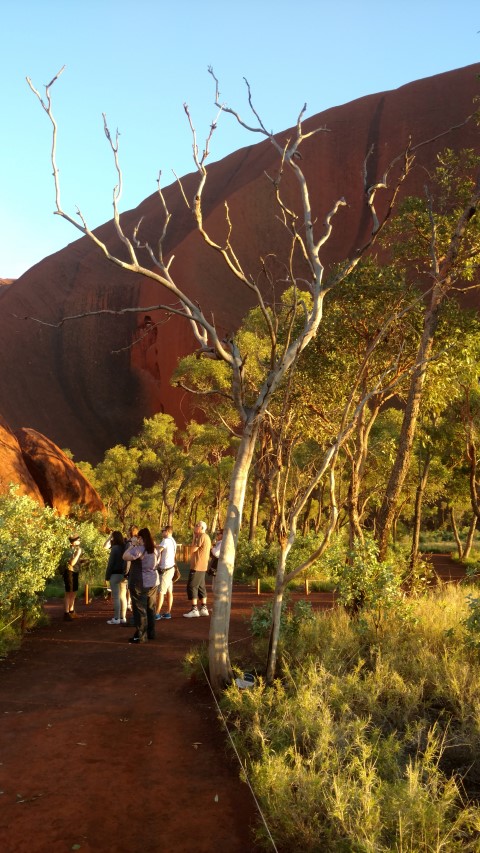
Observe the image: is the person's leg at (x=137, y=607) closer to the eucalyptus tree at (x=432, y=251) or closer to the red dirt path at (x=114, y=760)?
the red dirt path at (x=114, y=760)

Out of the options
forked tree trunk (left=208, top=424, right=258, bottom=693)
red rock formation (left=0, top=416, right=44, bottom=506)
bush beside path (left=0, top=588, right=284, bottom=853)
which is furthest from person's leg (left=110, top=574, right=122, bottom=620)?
red rock formation (left=0, top=416, right=44, bottom=506)

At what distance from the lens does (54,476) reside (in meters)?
26.9

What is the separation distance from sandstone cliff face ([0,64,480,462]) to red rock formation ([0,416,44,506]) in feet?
133

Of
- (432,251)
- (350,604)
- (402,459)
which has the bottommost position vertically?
(350,604)

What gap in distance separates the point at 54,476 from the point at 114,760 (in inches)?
876

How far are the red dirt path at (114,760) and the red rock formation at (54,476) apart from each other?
57.8 feet

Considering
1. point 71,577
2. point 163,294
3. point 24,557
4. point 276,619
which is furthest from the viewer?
point 163,294

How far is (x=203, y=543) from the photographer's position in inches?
477

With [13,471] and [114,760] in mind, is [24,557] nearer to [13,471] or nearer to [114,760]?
[114,760]

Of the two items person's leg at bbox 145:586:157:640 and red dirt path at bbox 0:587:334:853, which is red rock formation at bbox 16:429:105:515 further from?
red dirt path at bbox 0:587:334:853

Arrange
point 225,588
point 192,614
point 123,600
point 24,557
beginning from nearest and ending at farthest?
point 225,588 < point 24,557 < point 123,600 < point 192,614

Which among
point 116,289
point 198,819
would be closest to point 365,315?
point 198,819

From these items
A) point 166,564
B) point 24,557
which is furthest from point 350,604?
point 24,557

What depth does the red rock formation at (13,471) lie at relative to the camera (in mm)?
21875
